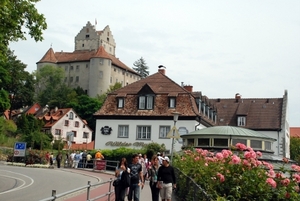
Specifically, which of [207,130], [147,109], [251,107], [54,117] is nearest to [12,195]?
[207,130]

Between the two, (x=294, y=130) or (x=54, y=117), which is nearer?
(x=54, y=117)

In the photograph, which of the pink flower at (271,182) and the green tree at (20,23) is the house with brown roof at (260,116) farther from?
the pink flower at (271,182)

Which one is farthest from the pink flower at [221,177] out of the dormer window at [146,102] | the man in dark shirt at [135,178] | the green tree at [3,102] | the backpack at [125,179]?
the green tree at [3,102]

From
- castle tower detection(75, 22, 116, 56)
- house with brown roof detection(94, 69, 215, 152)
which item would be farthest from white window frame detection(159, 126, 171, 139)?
castle tower detection(75, 22, 116, 56)

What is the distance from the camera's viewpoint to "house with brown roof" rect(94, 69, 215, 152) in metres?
48.2

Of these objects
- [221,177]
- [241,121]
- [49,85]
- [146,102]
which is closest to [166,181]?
[221,177]

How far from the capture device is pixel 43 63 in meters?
151

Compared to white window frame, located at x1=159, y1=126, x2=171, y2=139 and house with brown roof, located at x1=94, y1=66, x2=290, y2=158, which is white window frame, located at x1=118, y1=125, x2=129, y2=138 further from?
white window frame, located at x1=159, y1=126, x2=171, y2=139

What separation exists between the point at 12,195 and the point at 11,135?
5935 cm

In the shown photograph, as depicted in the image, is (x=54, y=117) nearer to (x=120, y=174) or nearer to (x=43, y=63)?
(x=43, y=63)

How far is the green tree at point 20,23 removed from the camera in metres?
18.1

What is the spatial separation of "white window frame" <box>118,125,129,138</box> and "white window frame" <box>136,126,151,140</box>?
1185mm

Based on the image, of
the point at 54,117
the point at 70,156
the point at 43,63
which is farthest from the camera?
the point at 43,63

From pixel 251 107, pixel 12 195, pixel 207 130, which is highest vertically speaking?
pixel 251 107
